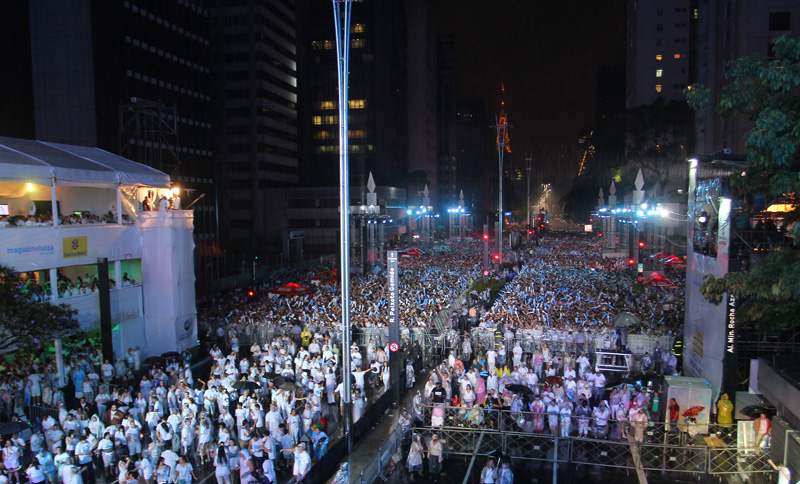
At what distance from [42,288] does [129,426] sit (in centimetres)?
778

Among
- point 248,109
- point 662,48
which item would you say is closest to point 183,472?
point 248,109

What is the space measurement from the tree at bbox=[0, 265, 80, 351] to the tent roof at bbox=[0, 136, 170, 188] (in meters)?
3.31

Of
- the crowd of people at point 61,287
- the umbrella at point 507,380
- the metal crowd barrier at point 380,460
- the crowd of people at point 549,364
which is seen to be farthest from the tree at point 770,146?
the crowd of people at point 61,287

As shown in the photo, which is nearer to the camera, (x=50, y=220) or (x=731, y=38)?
(x=50, y=220)

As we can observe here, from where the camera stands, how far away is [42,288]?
639 inches

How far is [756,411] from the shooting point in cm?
1102

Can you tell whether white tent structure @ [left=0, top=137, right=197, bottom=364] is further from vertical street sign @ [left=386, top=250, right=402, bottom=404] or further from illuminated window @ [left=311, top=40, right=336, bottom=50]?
illuminated window @ [left=311, top=40, right=336, bottom=50]

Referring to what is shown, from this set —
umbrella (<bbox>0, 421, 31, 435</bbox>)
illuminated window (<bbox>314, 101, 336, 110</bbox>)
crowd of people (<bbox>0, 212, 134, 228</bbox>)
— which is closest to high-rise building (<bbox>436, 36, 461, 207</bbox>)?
illuminated window (<bbox>314, 101, 336, 110</bbox>)

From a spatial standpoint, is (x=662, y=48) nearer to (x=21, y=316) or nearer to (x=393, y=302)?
(x=393, y=302)

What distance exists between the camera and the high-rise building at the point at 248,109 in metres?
67.4

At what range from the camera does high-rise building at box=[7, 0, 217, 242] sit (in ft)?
138

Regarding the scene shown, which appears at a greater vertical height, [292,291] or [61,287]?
[61,287]

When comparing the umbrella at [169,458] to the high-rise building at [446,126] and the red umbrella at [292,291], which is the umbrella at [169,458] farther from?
the high-rise building at [446,126]

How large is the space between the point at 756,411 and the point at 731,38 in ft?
121
